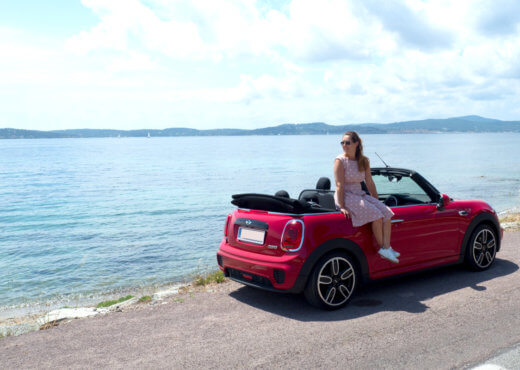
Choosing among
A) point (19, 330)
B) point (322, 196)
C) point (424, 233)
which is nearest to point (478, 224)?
point (424, 233)

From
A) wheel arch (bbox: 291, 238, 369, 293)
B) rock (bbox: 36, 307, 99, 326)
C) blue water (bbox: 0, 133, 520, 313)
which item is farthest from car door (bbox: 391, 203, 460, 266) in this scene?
blue water (bbox: 0, 133, 520, 313)

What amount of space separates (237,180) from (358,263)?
30970 millimetres

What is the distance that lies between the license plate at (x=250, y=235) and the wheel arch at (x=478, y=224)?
2894mm

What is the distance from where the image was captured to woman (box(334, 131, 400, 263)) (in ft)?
17.2

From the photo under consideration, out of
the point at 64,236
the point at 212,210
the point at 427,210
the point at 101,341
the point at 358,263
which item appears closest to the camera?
the point at 101,341

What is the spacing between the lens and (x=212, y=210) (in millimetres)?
20250

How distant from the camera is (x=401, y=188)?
20.5 ft

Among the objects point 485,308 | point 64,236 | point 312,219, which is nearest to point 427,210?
point 485,308

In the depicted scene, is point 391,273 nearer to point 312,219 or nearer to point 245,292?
point 312,219

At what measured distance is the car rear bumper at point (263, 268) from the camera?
15.9 feet

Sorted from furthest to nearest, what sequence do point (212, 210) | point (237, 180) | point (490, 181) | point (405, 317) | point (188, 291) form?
1. point (237, 180)
2. point (490, 181)
3. point (212, 210)
4. point (188, 291)
5. point (405, 317)

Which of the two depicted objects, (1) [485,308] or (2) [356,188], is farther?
(2) [356,188]

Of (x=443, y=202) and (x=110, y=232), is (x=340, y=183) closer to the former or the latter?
(x=443, y=202)

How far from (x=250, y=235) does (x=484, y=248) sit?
11.3 feet
